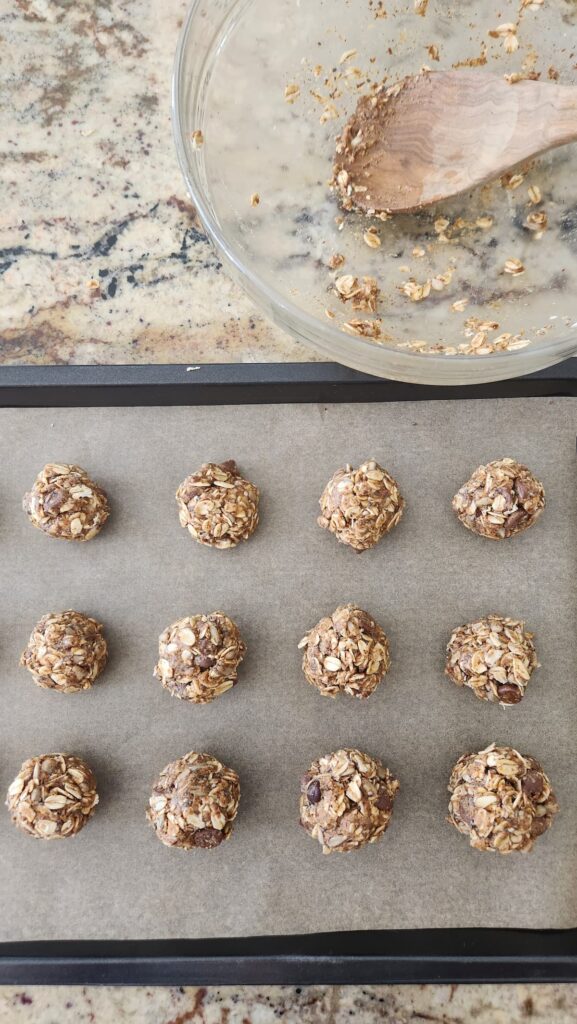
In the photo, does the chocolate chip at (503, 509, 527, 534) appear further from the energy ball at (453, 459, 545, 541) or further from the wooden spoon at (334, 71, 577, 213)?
the wooden spoon at (334, 71, 577, 213)

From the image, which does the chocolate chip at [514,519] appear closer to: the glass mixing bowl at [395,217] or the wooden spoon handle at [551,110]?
the glass mixing bowl at [395,217]

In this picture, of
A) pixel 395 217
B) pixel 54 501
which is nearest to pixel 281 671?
pixel 54 501

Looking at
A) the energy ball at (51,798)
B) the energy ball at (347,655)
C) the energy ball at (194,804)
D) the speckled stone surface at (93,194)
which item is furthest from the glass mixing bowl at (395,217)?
the energy ball at (51,798)

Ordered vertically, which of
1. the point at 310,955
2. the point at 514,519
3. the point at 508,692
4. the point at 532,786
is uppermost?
the point at 514,519

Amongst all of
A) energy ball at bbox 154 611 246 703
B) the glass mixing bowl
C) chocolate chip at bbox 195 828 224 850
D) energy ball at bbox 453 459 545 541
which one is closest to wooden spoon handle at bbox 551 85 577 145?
the glass mixing bowl

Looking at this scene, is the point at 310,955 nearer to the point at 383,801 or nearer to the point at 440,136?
the point at 383,801
